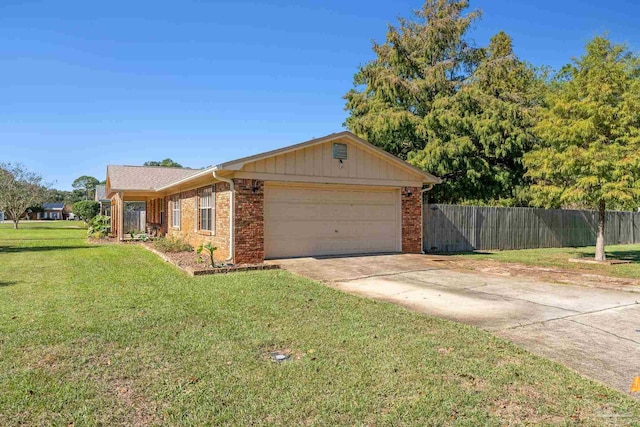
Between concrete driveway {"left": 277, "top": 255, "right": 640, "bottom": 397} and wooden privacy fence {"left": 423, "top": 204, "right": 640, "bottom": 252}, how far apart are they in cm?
503

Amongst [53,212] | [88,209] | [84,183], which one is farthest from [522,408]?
[84,183]

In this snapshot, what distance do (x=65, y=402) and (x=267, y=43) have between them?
13581 millimetres

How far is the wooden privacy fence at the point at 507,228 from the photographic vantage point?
1592 centimetres

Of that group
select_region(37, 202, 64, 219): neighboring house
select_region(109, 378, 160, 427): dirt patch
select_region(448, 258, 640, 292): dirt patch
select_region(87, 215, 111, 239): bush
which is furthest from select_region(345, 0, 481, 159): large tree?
select_region(37, 202, 64, 219): neighboring house

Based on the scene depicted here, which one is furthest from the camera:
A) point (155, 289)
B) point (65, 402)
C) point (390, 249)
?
point (390, 249)

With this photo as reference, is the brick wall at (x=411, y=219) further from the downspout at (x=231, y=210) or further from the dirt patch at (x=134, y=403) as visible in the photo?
the dirt patch at (x=134, y=403)

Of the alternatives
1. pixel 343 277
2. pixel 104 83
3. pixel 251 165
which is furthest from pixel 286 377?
pixel 104 83

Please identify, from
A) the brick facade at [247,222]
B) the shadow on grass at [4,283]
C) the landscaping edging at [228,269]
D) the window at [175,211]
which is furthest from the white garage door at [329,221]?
the window at [175,211]

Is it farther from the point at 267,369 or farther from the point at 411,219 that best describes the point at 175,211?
the point at 267,369

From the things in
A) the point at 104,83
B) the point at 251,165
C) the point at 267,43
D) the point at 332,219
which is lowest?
the point at 332,219

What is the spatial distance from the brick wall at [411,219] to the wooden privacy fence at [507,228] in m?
1.55

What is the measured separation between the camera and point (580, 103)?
1276cm

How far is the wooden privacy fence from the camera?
15922 millimetres

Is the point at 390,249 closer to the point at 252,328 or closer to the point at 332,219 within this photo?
the point at 332,219
